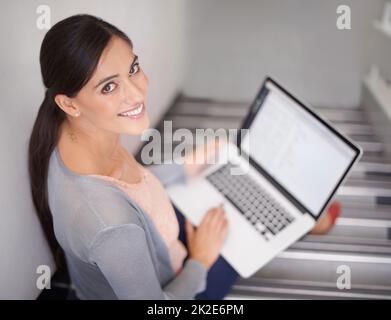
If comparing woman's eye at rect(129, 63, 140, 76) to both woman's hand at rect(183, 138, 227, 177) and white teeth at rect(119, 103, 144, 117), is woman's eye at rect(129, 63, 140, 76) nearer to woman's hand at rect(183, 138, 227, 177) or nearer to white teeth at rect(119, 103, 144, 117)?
white teeth at rect(119, 103, 144, 117)

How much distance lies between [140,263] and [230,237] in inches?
11.5

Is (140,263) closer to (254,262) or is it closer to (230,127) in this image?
(254,262)

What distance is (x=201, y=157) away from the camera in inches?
40.5

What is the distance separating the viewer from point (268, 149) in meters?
1.00

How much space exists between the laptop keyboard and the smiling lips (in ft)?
1.29

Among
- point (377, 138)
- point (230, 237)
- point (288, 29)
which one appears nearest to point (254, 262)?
point (230, 237)

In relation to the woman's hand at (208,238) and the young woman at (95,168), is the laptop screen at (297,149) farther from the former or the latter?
the young woman at (95,168)

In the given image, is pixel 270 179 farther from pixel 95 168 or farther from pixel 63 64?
pixel 63 64

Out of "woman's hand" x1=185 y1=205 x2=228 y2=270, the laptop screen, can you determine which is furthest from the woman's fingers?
the laptop screen

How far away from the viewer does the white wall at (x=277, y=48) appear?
82cm

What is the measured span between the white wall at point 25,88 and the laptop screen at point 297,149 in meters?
0.31

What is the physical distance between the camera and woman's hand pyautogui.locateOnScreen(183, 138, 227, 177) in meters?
1.00

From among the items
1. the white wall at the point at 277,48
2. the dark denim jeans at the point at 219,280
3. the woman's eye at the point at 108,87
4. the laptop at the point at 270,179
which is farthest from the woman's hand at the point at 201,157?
the woman's eye at the point at 108,87

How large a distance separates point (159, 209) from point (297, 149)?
363mm
